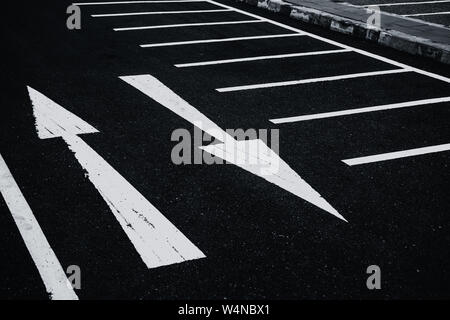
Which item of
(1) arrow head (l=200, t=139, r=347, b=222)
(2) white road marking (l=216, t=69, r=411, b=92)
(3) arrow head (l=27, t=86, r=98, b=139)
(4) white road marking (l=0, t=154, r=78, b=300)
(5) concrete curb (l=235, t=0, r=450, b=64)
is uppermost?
(5) concrete curb (l=235, t=0, r=450, b=64)

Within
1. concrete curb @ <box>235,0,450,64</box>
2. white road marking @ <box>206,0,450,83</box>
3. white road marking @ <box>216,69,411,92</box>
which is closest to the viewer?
white road marking @ <box>216,69,411,92</box>

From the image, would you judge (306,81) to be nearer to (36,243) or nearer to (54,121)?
(54,121)

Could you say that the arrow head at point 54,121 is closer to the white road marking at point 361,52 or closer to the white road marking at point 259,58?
the white road marking at point 259,58

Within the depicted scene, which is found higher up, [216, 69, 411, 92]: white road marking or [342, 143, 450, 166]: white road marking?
[216, 69, 411, 92]: white road marking

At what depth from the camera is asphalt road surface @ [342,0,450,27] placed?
29.7ft

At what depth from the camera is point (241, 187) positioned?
3793 mm

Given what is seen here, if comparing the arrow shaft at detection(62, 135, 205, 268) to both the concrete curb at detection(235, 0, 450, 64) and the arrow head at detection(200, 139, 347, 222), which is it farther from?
the concrete curb at detection(235, 0, 450, 64)

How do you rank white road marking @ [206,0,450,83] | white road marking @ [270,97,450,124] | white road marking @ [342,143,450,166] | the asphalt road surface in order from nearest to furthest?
white road marking @ [342,143,450,166] < white road marking @ [270,97,450,124] < white road marking @ [206,0,450,83] < the asphalt road surface

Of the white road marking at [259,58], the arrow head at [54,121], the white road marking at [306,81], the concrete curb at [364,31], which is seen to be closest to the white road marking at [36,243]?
the arrow head at [54,121]

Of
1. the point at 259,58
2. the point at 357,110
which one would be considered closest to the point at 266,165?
the point at 357,110

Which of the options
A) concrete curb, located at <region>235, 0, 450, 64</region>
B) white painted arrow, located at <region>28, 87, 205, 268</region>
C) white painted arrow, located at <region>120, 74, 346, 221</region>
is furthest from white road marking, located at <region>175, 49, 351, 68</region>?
white painted arrow, located at <region>28, 87, 205, 268</region>

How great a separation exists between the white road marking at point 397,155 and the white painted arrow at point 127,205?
6.15ft

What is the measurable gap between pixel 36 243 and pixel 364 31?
6.91 metres

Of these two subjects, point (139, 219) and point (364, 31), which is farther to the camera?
point (364, 31)
